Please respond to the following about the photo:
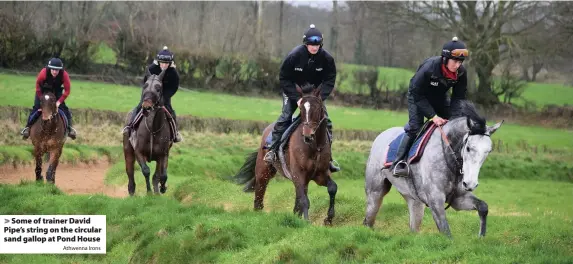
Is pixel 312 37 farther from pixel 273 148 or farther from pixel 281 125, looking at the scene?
pixel 273 148

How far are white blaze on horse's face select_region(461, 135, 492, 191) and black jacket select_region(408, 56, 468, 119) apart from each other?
112cm

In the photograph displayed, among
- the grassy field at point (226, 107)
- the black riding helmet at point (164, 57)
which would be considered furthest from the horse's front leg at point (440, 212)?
the grassy field at point (226, 107)

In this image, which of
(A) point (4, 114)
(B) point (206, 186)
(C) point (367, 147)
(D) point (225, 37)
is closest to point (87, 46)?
(D) point (225, 37)

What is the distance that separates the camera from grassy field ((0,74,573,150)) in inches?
1448

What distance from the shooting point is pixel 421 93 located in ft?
39.3

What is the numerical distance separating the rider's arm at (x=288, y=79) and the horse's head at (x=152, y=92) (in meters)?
3.78

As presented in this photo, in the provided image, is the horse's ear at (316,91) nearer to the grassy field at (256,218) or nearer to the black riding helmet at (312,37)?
the black riding helmet at (312,37)

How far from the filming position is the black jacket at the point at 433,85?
11.7m

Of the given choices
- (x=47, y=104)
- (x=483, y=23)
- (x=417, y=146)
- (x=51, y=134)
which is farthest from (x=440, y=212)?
(x=483, y=23)

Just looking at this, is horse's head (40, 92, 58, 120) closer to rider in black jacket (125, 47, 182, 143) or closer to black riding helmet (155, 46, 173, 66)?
rider in black jacket (125, 47, 182, 143)

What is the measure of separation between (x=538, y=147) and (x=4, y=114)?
77.6 feet

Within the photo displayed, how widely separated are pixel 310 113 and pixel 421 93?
1.75 meters

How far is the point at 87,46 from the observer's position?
4509cm

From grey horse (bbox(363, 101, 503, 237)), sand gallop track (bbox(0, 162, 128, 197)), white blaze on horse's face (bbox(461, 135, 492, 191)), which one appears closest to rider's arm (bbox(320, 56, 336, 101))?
grey horse (bbox(363, 101, 503, 237))
